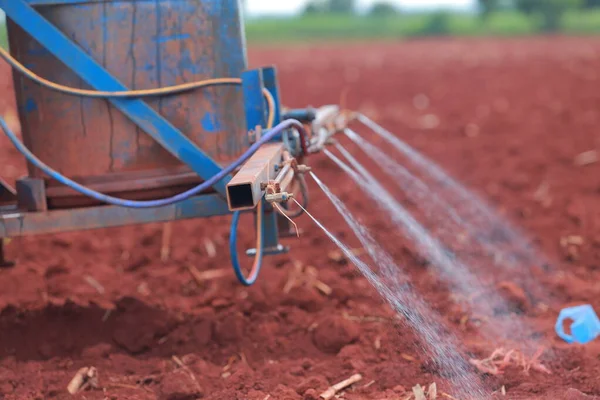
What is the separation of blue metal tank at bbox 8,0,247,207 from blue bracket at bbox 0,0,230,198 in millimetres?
77

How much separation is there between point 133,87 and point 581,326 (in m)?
2.33

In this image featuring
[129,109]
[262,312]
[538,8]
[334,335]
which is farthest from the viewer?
[538,8]

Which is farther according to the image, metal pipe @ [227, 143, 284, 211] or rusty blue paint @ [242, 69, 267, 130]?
rusty blue paint @ [242, 69, 267, 130]

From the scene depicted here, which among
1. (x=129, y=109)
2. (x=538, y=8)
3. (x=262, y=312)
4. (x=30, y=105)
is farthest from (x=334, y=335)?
(x=538, y=8)

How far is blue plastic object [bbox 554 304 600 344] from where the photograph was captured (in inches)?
157

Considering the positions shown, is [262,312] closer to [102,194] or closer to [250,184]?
[102,194]

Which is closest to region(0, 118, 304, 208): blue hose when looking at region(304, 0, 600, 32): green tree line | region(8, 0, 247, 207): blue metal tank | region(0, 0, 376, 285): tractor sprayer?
region(0, 0, 376, 285): tractor sprayer

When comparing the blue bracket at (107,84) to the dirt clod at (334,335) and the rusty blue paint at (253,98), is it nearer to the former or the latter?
the rusty blue paint at (253,98)

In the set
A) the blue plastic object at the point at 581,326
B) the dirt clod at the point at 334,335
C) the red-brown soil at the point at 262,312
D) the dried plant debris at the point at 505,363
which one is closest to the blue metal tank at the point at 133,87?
the red-brown soil at the point at 262,312

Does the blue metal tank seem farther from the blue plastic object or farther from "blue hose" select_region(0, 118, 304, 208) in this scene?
the blue plastic object

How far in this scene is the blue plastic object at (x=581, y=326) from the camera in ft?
13.1

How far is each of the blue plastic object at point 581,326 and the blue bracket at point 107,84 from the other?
1730 millimetres

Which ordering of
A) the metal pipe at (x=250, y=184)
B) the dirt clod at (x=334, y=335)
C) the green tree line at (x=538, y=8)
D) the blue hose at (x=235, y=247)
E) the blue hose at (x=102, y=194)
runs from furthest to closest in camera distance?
the green tree line at (x=538, y=8)
the dirt clod at (x=334, y=335)
the blue hose at (x=235, y=247)
the blue hose at (x=102, y=194)
the metal pipe at (x=250, y=184)

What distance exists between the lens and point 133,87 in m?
3.75
